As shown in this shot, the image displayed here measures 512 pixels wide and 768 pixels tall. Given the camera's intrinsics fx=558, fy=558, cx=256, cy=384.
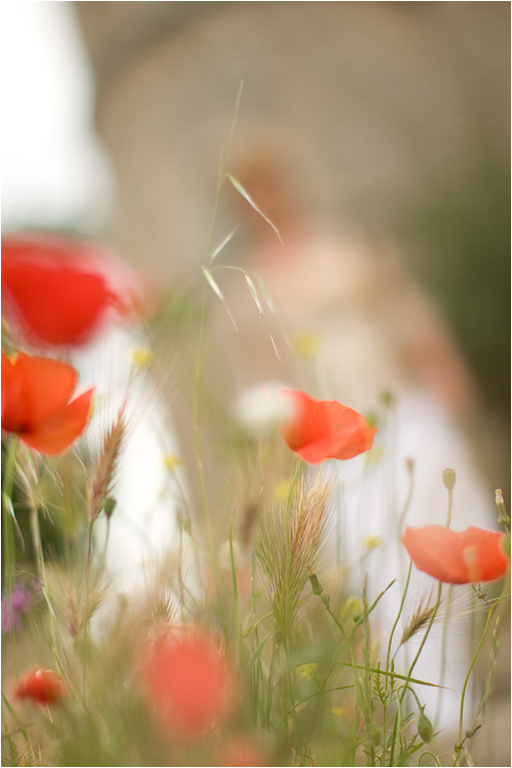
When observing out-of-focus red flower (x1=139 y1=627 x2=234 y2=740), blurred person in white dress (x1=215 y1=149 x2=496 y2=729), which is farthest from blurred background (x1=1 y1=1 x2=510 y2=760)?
out-of-focus red flower (x1=139 y1=627 x2=234 y2=740)

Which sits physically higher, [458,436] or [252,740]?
[252,740]

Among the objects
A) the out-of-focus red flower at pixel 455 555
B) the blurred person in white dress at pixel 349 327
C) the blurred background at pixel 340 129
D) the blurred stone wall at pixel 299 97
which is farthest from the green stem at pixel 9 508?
the blurred stone wall at pixel 299 97

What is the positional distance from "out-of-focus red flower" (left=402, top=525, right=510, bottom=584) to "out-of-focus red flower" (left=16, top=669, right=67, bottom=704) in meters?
0.12

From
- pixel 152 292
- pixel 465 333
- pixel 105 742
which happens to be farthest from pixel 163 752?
pixel 465 333

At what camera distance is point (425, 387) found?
4.28 ft

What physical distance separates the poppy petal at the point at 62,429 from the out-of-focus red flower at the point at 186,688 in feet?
0.25

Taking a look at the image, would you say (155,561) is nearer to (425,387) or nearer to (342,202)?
(425,387)

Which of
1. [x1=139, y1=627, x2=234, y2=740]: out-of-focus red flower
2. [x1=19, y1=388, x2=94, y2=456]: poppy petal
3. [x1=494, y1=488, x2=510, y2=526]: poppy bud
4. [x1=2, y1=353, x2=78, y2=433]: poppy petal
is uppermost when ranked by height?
[x1=2, y1=353, x2=78, y2=433]: poppy petal

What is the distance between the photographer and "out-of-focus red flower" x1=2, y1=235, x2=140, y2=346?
176mm

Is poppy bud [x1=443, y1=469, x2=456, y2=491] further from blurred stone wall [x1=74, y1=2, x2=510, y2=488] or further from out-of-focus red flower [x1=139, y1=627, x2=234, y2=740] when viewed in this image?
blurred stone wall [x1=74, y1=2, x2=510, y2=488]

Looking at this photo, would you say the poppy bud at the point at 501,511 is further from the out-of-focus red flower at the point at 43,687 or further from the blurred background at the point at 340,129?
the blurred background at the point at 340,129

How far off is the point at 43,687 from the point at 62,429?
8 cm

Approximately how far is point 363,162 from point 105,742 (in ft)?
7.86

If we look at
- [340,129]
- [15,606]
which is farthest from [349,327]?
[340,129]
